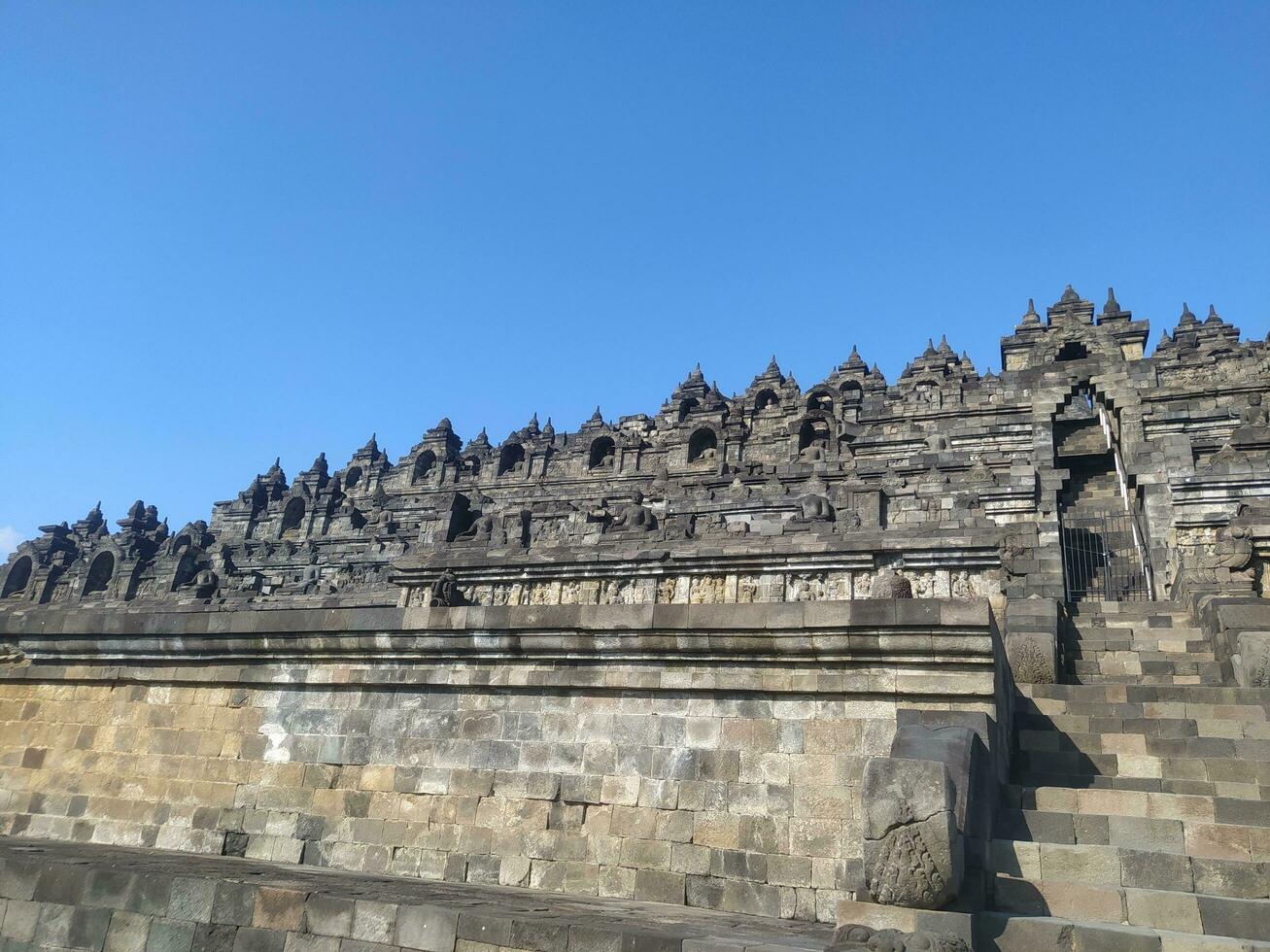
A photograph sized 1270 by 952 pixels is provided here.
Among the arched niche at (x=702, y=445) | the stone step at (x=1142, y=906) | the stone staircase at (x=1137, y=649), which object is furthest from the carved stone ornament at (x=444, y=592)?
the arched niche at (x=702, y=445)

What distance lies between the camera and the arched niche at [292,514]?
157 ft

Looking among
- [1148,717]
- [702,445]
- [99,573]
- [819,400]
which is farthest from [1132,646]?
[99,573]

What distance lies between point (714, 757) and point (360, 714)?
388 cm

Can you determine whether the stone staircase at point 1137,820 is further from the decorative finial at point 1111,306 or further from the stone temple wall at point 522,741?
the decorative finial at point 1111,306

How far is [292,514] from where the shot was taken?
48844 millimetres

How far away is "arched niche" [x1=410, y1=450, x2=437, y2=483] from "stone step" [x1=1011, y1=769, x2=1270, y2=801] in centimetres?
4251

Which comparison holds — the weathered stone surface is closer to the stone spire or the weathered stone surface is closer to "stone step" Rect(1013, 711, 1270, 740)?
"stone step" Rect(1013, 711, 1270, 740)

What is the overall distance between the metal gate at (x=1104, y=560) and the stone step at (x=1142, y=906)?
40.3 ft

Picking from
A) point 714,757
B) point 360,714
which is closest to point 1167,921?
point 714,757

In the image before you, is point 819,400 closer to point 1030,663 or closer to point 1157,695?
point 1030,663

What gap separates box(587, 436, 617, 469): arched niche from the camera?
42069 mm

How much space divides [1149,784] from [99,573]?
4495 centimetres

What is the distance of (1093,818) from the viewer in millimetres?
6621

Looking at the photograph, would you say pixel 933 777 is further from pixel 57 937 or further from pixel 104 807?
pixel 104 807
